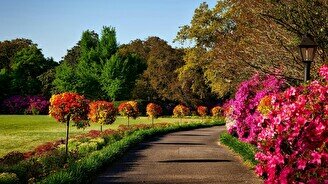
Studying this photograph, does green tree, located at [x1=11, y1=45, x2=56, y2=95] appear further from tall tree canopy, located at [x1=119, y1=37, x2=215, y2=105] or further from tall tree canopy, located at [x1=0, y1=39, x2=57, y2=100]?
tall tree canopy, located at [x1=119, y1=37, x2=215, y2=105]

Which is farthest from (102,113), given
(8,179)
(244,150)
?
(8,179)

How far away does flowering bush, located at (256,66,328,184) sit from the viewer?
6230 millimetres

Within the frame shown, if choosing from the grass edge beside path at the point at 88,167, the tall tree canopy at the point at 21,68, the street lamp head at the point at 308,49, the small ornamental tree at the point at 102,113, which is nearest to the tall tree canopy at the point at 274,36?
the street lamp head at the point at 308,49

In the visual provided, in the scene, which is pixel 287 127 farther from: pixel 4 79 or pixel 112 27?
pixel 112 27

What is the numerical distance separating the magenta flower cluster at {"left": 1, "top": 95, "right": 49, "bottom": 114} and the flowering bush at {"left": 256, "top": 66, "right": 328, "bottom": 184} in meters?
61.0

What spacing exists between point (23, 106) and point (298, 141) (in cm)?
6404

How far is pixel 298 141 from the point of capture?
6371mm

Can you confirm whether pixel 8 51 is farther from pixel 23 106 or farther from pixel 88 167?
pixel 88 167

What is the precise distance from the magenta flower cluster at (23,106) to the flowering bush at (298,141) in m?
61.0

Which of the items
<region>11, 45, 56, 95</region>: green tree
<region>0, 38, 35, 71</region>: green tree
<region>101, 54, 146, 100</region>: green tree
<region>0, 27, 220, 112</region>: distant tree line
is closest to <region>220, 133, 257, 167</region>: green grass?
<region>0, 27, 220, 112</region>: distant tree line

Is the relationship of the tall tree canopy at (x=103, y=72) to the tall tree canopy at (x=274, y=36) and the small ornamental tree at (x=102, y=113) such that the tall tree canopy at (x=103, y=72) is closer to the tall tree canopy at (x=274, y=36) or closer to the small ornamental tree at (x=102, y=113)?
the small ornamental tree at (x=102, y=113)

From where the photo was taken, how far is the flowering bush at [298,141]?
6.23 meters

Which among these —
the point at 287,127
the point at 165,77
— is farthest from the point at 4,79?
the point at 287,127

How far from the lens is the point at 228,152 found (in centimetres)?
1905
